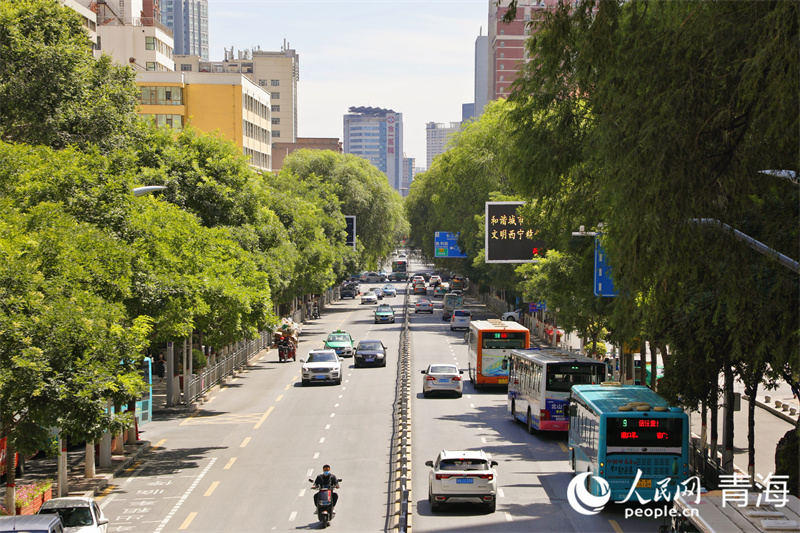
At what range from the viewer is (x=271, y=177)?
74.9 meters

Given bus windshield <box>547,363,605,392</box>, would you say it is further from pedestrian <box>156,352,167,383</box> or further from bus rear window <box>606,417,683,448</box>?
pedestrian <box>156,352,167,383</box>

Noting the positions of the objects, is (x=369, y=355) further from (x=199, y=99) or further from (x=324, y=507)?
(x=199, y=99)

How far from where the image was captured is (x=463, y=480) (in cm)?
2088

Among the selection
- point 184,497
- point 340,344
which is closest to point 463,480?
point 184,497

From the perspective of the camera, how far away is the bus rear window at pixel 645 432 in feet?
65.7

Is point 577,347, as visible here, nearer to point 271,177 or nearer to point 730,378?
point 271,177

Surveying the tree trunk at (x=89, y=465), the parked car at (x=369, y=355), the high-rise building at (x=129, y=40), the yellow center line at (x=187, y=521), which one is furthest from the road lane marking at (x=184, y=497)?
the high-rise building at (x=129, y=40)

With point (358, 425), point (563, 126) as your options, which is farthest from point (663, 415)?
point (358, 425)

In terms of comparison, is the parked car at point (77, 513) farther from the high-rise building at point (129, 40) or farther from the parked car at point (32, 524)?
the high-rise building at point (129, 40)

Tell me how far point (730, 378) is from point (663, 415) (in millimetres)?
4172

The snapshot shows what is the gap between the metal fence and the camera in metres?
38.4

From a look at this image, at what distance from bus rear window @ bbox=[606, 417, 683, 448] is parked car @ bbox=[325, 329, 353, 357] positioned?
35692 mm

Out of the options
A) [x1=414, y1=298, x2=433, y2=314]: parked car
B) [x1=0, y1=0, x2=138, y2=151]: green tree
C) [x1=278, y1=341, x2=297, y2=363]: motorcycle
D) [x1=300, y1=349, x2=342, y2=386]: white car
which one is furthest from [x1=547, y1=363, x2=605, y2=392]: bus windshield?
[x1=414, y1=298, x2=433, y2=314]: parked car

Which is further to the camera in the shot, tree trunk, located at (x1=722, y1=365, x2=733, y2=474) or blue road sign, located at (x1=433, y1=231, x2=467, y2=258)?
blue road sign, located at (x1=433, y1=231, x2=467, y2=258)
